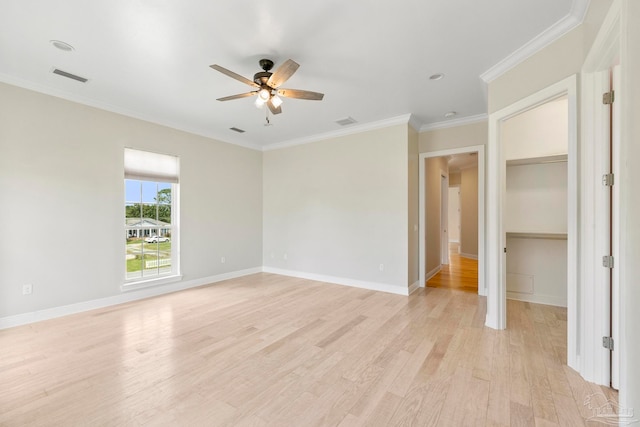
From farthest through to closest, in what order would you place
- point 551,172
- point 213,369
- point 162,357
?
point 551,172
point 162,357
point 213,369

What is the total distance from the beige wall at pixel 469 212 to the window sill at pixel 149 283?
7.84 m

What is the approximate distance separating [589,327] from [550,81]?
7.03ft

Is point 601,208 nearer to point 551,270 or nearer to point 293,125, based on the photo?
point 551,270

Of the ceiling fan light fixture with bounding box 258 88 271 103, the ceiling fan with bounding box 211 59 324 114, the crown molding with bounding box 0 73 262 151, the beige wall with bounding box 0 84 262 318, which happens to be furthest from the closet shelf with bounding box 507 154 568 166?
the beige wall with bounding box 0 84 262 318

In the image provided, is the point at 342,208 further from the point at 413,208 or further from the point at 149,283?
the point at 149,283

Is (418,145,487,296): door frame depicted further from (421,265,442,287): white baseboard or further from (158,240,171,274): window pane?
(158,240,171,274): window pane

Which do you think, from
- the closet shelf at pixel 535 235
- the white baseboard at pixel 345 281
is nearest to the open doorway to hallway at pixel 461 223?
the white baseboard at pixel 345 281

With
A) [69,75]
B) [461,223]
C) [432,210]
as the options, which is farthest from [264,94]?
[461,223]

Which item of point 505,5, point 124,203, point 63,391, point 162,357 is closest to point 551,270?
point 505,5

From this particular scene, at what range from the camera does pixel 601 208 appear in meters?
2.05

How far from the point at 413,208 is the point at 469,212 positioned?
450cm

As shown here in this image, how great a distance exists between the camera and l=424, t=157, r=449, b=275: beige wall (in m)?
5.46

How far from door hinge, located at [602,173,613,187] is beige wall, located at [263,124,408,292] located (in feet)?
8.66

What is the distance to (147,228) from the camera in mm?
4617
